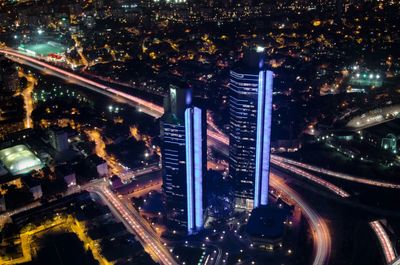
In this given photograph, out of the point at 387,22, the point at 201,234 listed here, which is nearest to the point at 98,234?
the point at 201,234

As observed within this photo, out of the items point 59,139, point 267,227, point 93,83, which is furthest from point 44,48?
point 267,227

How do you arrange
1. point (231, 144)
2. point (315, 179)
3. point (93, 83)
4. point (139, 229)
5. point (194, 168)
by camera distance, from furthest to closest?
point (93, 83), point (315, 179), point (231, 144), point (139, 229), point (194, 168)

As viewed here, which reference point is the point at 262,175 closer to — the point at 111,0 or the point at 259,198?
the point at 259,198

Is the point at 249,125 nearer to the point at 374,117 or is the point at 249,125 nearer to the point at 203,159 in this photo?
the point at 203,159

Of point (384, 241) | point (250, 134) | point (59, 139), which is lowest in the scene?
point (384, 241)

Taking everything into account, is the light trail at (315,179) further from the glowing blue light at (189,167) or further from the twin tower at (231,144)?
the glowing blue light at (189,167)

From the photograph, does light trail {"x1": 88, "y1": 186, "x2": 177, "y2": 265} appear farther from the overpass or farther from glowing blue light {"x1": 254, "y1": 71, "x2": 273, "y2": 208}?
the overpass
